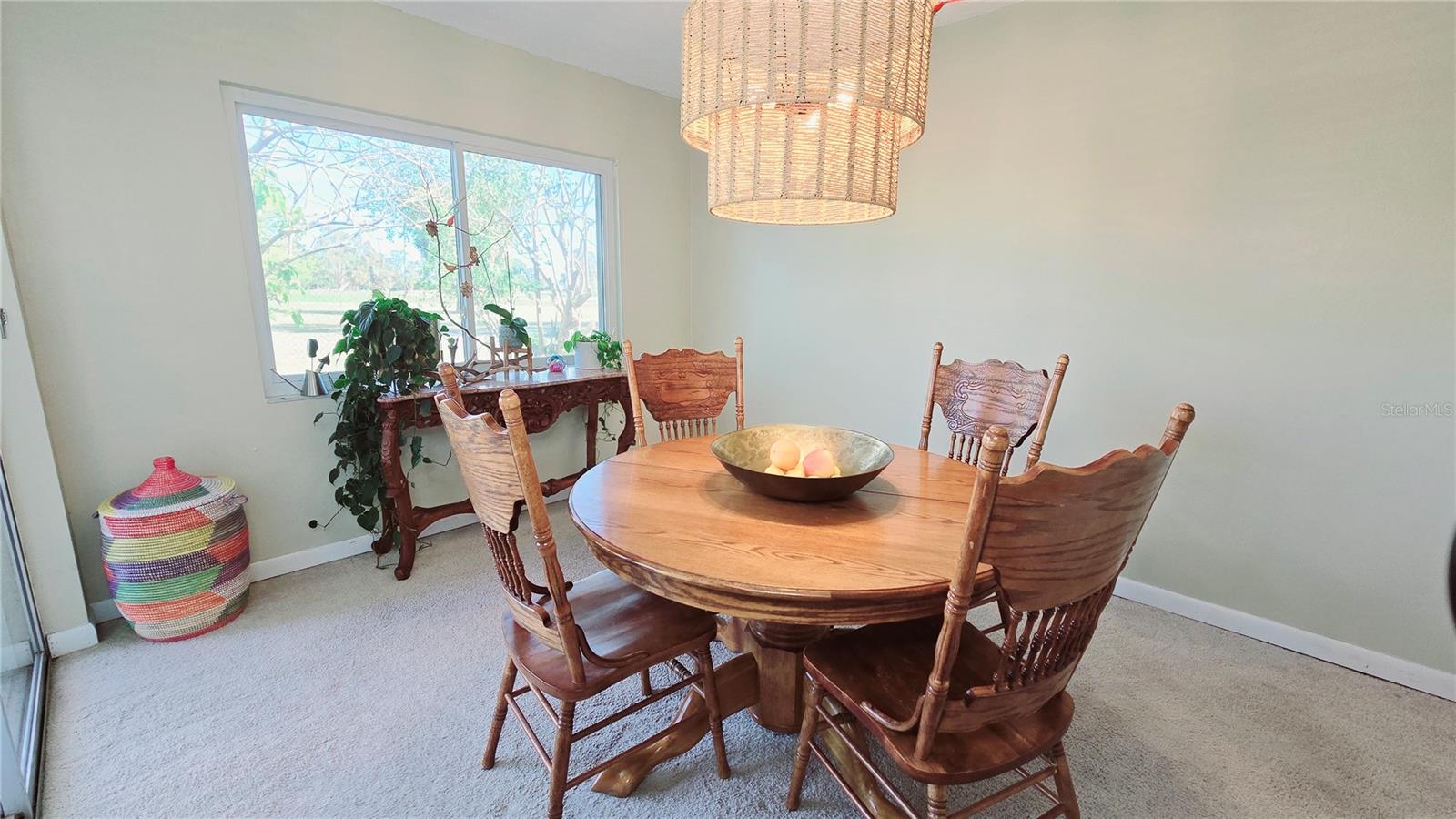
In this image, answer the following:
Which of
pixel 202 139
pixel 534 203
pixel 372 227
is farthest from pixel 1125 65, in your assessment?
pixel 202 139

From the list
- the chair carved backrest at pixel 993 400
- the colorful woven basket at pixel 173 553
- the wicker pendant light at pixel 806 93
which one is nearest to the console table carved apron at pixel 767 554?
the chair carved backrest at pixel 993 400

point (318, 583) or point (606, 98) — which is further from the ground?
point (606, 98)

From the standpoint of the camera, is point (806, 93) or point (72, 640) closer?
point (806, 93)

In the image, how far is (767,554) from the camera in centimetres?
114

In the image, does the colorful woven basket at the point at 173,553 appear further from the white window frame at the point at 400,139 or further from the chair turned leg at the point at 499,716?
the chair turned leg at the point at 499,716

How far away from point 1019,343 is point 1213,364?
2.24 feet

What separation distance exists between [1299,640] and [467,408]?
11.1ft

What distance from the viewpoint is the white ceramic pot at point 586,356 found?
3.25m

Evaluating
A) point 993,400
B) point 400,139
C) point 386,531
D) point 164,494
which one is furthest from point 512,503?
point 400,139

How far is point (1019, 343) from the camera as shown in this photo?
8.54 feet

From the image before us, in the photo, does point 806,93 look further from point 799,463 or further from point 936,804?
point 936,804

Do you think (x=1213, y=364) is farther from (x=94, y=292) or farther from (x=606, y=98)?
(x=94, y=292)

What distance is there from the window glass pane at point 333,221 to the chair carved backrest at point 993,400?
247 centimetres

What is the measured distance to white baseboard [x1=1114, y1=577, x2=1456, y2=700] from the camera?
1.86 meters
